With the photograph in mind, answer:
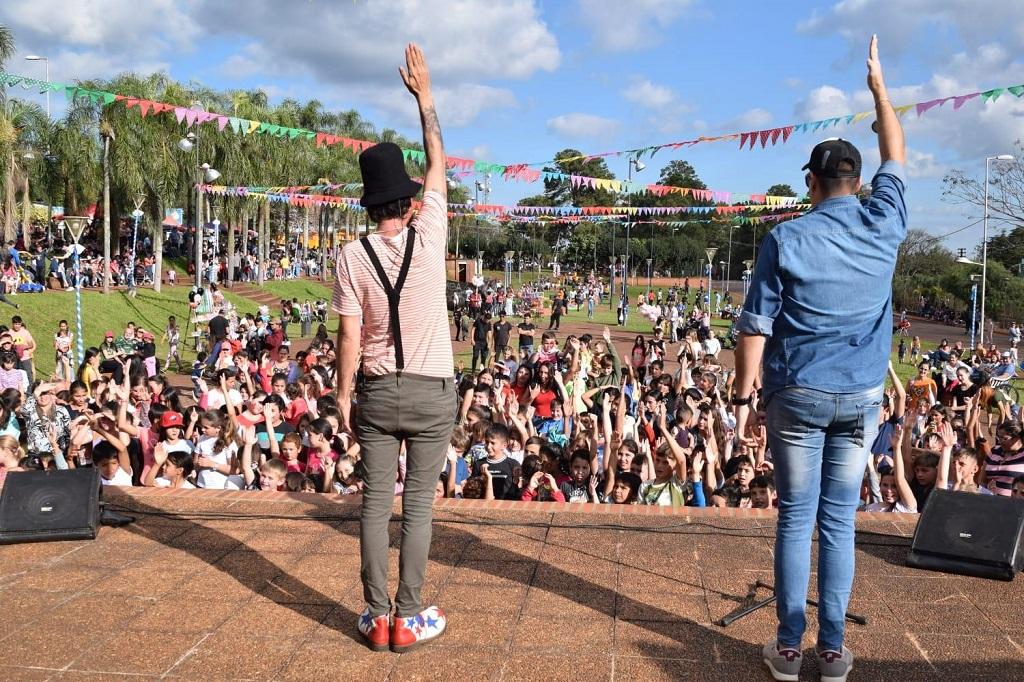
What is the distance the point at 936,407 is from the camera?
9008 millimetres

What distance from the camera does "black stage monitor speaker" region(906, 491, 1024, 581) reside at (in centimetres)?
384

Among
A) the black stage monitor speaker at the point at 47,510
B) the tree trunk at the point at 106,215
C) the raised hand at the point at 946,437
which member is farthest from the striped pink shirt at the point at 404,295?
the tree trunk at the point at 106,215

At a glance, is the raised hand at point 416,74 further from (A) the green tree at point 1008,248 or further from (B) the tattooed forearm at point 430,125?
(A) the green tree at point 1008,248

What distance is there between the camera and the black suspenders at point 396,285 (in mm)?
3086

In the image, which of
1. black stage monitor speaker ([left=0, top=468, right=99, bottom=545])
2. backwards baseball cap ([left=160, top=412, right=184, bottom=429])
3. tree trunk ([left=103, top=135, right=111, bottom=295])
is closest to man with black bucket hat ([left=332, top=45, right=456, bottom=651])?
black stage monitor speaker ([left=0, top=468, right=99, bottom=545])

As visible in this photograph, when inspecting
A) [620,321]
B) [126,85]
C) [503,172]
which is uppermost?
[126,85]

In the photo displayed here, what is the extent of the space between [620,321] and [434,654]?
37.8 meters

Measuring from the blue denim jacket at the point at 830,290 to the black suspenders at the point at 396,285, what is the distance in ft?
3.79

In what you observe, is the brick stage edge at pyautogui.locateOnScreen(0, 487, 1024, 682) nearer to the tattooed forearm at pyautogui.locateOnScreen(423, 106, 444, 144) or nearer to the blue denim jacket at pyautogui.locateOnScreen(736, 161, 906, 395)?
the blue denim jacket at pyautogui.locateOnScreen(736, 161, 906, 395)

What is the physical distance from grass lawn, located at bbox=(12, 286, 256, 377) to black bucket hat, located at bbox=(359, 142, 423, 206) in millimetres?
20127

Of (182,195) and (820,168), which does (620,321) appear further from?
(820,168)

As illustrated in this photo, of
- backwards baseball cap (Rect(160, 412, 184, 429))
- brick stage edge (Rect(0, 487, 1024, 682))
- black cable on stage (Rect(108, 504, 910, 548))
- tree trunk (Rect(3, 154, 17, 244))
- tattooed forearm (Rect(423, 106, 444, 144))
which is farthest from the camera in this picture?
tree trunk (Rect(3, 154, 17, 244))

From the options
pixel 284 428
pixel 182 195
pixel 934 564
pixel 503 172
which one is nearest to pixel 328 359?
pixel 503 172

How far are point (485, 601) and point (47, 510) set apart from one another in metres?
2.36
